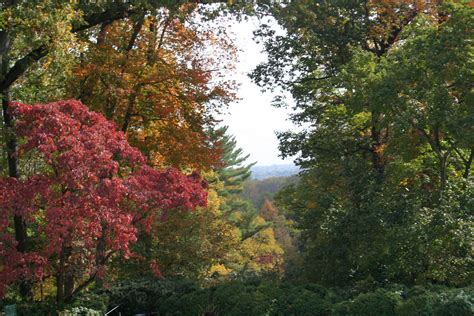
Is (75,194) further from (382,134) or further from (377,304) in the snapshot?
(382,134)

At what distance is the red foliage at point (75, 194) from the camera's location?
7973mm

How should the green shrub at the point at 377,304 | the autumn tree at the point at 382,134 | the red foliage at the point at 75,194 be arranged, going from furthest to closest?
the autumn tree at the point at 382,134 → the green shrub at the point at 377,304 → the red foliage at the point at 75,194

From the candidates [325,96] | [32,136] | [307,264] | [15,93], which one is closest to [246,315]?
[307,264]

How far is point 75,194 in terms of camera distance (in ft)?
26.9

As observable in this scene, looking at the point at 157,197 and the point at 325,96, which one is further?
the point at 325,96

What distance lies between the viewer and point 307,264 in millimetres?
12859

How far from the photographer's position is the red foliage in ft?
26.2

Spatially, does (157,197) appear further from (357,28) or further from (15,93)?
(357,28)

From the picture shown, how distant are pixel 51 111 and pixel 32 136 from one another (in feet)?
1.68

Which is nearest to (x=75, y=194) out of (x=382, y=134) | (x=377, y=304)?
(x=377, y=304)

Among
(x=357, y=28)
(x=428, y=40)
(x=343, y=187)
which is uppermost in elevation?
(x=357, y=28)

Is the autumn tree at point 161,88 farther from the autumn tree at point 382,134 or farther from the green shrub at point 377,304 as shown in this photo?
the green shrub at point 377,304

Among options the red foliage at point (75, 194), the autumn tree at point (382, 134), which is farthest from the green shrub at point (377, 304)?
the red foliage at point (75, 194)

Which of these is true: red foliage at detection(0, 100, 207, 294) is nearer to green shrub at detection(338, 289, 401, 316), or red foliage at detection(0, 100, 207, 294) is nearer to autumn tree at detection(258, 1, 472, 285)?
green shrub at detection(338, 289, 401, 316)
